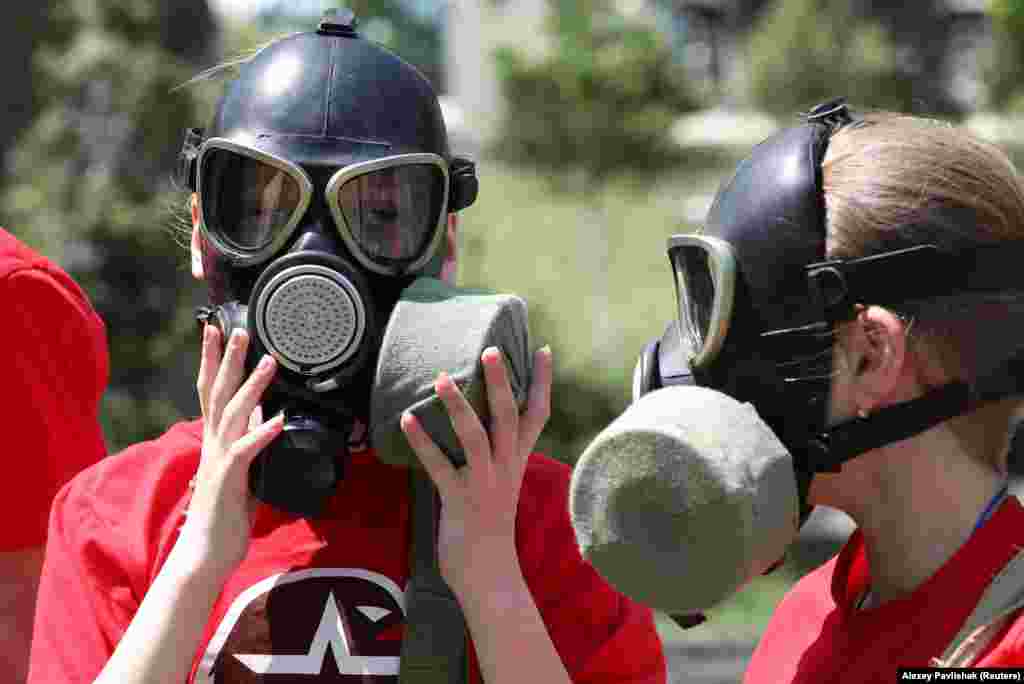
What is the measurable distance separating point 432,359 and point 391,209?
38 cm

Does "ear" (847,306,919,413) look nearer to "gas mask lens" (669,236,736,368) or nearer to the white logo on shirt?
"gas mask lens" (669,236,736,368)

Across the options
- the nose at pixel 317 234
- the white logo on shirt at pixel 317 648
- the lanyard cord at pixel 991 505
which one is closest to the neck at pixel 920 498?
the lanyard cord at pixel 991 505

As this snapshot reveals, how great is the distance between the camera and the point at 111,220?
Answer: 10867mm

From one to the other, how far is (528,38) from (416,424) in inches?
699

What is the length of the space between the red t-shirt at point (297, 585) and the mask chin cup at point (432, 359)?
0.74 ft

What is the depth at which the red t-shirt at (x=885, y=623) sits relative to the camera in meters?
2.50

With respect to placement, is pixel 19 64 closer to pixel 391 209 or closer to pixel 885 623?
pixel 391 209

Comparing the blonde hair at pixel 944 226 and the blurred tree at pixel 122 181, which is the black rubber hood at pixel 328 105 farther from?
the blurred tree at pixel 122 181

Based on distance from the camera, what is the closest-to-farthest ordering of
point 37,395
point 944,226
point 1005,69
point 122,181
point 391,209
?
point 944,226 → point 391,209 → point 37,395 → point 122,181 → point 1005,69

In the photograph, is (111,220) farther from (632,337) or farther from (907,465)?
(907,465)

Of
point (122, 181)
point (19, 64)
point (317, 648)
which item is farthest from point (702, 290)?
point (19, 64)

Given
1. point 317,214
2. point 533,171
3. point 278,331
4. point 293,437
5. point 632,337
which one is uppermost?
point 317,214

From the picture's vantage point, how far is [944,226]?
8.39 feet

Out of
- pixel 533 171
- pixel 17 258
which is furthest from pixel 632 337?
pixel 17 258
